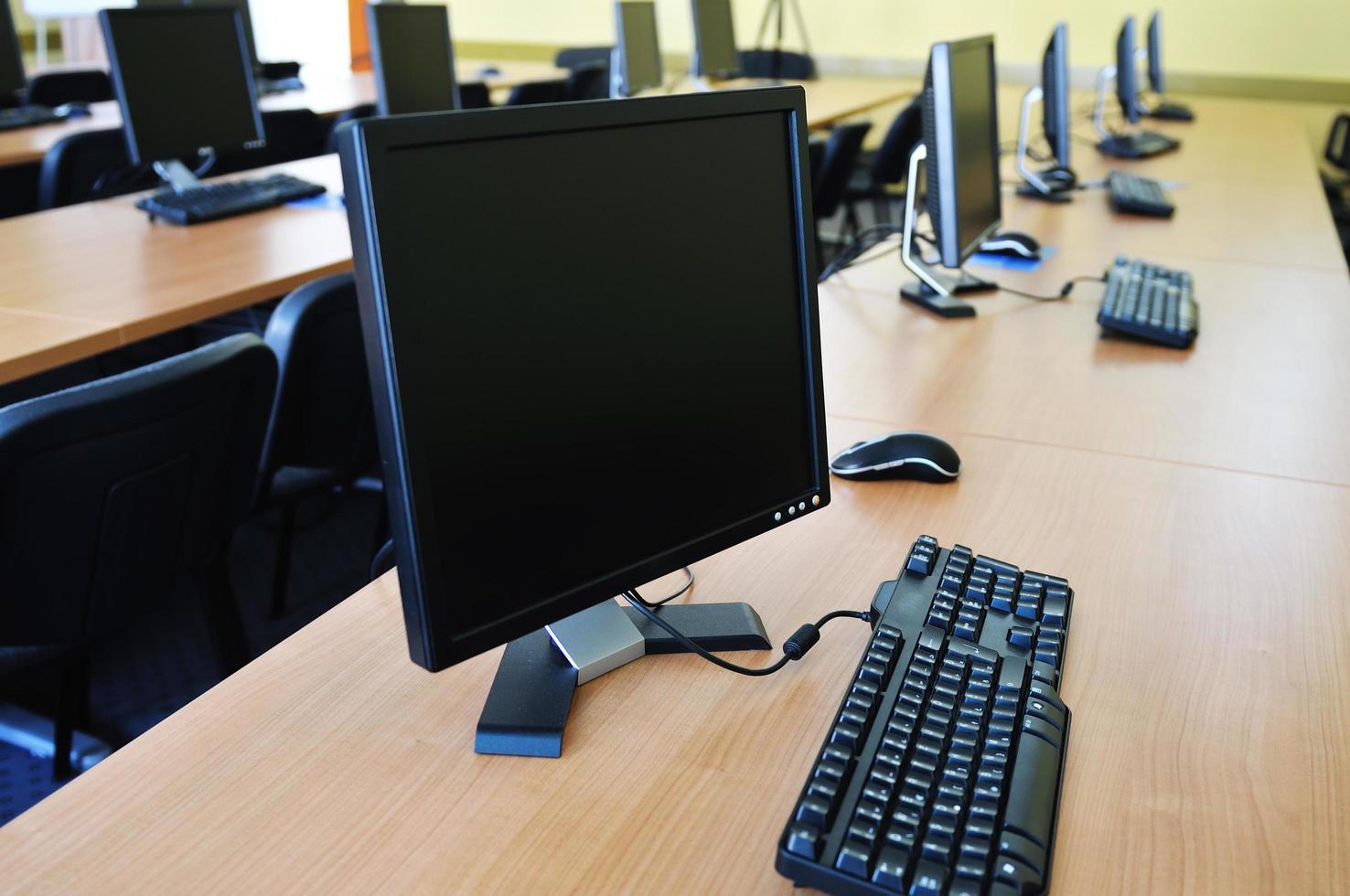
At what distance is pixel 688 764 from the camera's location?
2.59 ft

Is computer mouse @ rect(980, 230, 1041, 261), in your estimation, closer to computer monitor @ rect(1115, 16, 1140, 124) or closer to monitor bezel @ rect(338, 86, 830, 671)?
monitor bezel @ rect(338, 86, 830, 671)

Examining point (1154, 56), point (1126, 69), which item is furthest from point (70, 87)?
point (1154, 56)

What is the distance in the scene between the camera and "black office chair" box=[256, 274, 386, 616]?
67.2 inches

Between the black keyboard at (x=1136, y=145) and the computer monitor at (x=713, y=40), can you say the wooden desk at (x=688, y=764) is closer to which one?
the black keyboard at (x=1136, y=145)

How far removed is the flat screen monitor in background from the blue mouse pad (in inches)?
4.9

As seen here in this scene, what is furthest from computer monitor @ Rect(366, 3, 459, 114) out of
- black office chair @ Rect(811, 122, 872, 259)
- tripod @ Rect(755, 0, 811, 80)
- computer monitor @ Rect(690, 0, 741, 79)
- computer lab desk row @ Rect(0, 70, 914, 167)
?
tripod @ Rect(755, 0, 811, 80)

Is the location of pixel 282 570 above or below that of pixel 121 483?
below

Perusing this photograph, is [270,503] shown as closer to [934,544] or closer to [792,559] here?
[792,559]

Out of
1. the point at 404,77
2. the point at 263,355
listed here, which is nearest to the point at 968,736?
the point at 263,355

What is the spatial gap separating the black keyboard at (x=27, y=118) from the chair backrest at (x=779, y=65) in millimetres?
3567

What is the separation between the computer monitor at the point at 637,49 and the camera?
14.4 feet

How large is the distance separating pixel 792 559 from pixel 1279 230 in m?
2.15

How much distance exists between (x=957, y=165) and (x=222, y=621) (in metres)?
1.37

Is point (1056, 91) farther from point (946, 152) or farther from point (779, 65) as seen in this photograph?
point (779, 65)
